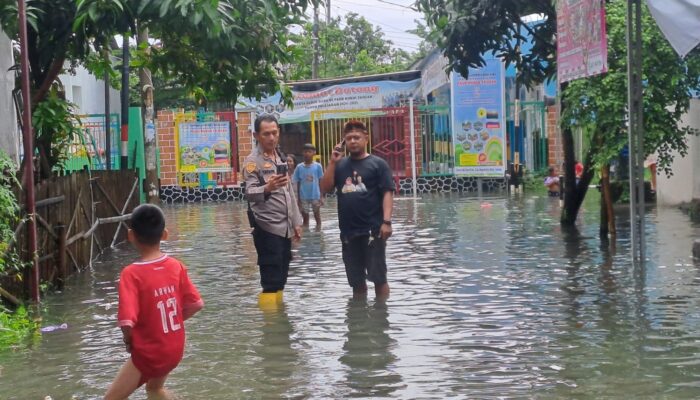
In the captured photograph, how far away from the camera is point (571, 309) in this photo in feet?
30.8

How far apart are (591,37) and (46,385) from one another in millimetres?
7216

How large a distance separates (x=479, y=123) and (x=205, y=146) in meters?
7.72

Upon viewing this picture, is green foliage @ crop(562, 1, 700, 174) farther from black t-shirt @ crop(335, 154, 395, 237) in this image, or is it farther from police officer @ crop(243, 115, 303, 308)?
police officer @ crop(243, 115, 303, 308)

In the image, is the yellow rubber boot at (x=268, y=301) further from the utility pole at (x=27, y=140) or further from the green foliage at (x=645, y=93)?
the green foliage at (x=645, y=93)

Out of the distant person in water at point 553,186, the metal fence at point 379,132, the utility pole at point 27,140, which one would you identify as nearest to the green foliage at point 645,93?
the utility pole at point 27,140

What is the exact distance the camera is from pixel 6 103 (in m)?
11.7

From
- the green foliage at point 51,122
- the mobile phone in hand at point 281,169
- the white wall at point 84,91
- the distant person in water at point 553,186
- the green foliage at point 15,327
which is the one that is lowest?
the green foliage at point 15,327

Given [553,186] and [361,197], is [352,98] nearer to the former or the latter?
[553,186]

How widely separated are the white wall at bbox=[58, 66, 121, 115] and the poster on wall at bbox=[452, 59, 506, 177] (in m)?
10.1

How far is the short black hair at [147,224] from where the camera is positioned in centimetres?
568

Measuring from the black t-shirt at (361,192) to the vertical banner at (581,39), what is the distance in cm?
322

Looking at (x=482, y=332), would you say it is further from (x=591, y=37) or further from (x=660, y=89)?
(x=660, y=89)

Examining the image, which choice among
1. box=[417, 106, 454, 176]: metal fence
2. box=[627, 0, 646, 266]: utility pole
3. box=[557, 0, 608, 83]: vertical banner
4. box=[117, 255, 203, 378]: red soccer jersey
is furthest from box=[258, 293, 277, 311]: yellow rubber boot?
box=[417, 106, 454, 176]: metal fence

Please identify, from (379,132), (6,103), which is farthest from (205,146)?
(6,103)
